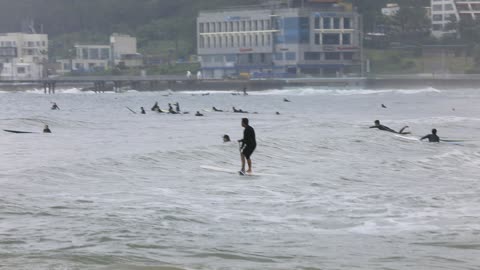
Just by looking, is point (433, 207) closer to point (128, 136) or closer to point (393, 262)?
point (393, 262)

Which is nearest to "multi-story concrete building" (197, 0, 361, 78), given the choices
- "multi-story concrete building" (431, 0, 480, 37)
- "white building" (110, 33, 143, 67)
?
"multi-story concrete building" (431, 0, 480, 37)

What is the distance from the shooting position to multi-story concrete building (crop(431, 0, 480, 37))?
181 meters

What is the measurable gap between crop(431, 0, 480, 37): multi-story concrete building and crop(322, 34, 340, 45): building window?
24.9m

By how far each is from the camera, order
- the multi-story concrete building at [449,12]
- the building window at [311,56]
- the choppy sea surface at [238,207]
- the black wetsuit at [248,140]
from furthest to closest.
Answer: the multi-story concrete building at [449,12] → the building window at [311,56] → the black wetsuit at [248,140] → the choppy sea surface at [238,207]

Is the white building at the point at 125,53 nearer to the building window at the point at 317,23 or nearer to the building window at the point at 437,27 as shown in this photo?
the building window at the point at 317,23

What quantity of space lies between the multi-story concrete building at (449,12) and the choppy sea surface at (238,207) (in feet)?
Answer: 487

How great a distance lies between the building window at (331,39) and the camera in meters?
166

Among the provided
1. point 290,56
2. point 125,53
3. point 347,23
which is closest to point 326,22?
point 347,23

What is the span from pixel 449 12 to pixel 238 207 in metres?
170

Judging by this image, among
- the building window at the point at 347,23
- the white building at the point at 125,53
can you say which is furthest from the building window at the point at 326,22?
the white building at the point at 125,53

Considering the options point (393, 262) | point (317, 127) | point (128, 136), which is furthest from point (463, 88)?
point (393, 262)

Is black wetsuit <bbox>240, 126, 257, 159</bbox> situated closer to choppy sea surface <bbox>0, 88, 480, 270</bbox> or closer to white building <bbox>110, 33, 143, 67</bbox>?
choppy sea surface <bbox>0, 88, 480, 270</bbox>

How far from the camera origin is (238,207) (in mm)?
20453

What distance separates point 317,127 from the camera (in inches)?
2048
